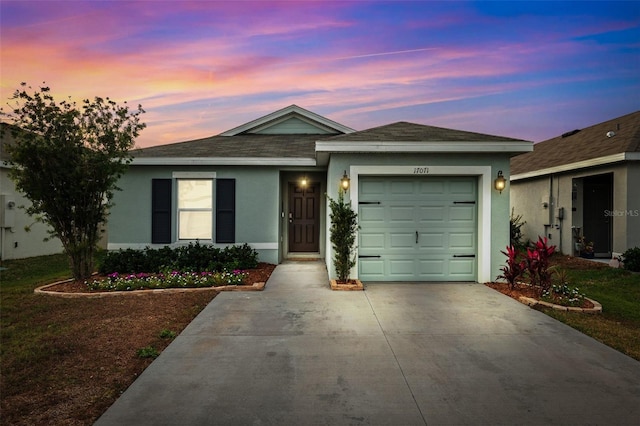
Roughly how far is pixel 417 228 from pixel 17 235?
505 inches

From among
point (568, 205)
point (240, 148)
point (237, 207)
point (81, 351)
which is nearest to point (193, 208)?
point (237, 207)

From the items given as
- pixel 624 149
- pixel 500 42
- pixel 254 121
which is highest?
pixel 500 42

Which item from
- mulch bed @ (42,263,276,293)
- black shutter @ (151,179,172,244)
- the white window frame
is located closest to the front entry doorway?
mulch bed @ (42,263,276,293)

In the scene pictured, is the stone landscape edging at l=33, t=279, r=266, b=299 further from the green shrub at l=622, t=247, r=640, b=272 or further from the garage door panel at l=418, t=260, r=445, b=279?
the green shrub at l=622, t=247, r=640, b=272

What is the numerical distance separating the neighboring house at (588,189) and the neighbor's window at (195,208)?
37.9ft

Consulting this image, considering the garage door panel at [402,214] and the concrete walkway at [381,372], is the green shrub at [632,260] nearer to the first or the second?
the concrete walkway at [381,372]

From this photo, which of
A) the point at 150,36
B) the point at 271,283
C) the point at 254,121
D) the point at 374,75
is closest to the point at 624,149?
the point at 374,75

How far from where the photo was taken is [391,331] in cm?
442

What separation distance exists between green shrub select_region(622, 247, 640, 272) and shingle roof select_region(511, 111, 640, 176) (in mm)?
2879

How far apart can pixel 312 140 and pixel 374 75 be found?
10.8 feet

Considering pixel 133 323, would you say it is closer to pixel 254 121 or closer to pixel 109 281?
pixel 109 281

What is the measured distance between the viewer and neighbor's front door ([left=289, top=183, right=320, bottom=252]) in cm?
1047

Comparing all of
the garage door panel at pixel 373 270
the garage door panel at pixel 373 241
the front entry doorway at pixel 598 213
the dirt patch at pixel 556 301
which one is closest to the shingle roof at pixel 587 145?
the front entry doorway at pixel 598 213

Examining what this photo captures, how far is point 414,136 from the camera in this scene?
24.7ft
